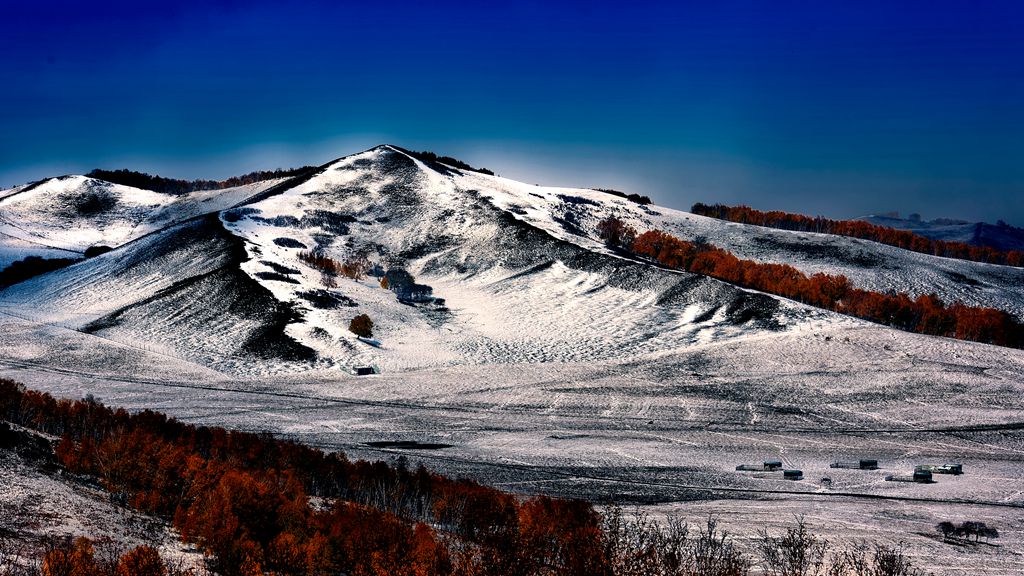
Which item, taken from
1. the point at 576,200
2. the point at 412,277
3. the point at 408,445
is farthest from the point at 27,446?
the point at 576,200

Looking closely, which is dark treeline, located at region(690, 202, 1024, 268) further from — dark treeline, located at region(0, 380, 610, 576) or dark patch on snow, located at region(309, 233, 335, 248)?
dark treeline, located at region(0, 380, 610, 576)

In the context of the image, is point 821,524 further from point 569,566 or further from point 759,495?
point 569,566

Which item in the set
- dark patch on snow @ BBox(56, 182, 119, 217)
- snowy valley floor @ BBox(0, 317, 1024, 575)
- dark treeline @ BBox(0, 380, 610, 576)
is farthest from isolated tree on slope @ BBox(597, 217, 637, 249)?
dark patch on snow @ BBox(56, 182, 119, 217)

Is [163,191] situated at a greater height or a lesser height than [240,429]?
greater

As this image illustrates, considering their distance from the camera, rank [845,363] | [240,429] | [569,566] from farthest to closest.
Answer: [845,363], [240,429], [569,566]

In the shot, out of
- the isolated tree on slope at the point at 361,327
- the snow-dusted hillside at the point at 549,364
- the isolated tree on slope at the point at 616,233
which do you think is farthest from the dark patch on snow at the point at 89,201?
the isolated tree on slope at the point at 361,327

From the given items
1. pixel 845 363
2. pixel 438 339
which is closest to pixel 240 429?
pixel 438 339
